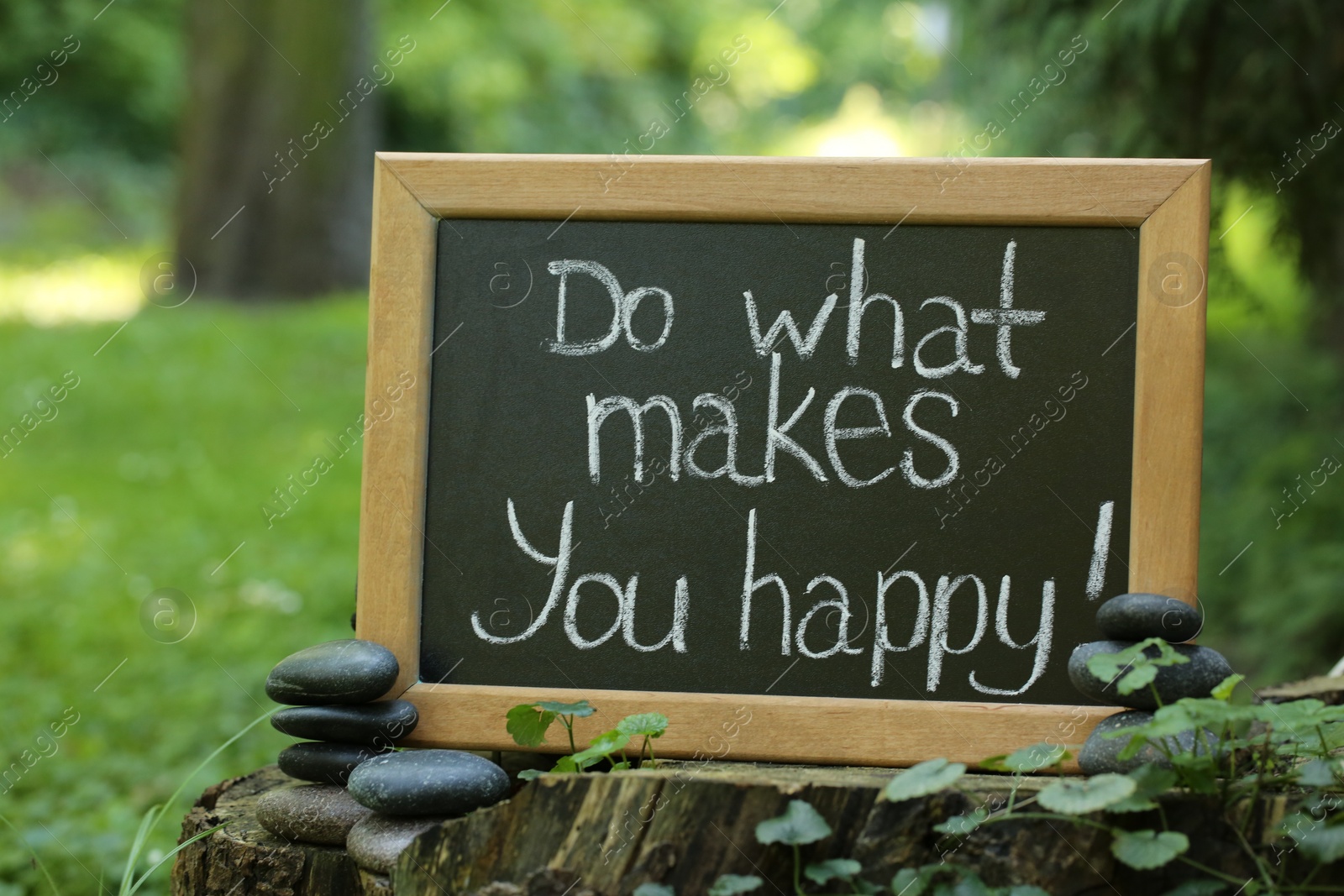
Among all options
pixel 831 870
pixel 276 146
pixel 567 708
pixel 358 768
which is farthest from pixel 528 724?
pixel 276 146

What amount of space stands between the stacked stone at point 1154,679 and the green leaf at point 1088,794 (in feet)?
0.85

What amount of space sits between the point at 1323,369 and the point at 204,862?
3.45 m

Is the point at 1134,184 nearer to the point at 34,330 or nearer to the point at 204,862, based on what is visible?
the point at 204,862

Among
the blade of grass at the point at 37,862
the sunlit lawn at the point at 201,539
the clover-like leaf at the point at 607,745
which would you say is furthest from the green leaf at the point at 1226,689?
the sunlit lawn at the point at 201,539

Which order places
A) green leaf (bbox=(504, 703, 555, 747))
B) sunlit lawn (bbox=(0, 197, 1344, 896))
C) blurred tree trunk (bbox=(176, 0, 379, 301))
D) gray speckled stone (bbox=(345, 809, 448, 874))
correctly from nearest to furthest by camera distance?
gray speckled stone (bbox=(345, 809, 448, 874)) < green leaf (bbox=(504, 703, 555, 747)) < sunlit lawn (bbox=(0, 197, 1344, 896)) < blurred tree trunk (bbox=(176, 0, 379, 301))

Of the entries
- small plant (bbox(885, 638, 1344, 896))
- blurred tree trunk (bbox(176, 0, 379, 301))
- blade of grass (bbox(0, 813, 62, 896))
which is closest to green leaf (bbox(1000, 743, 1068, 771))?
small plant (bbox(885, 638, 1344, 896))

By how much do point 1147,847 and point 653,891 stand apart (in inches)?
18.8

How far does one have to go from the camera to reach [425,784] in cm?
133

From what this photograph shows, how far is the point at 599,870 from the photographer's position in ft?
3.81

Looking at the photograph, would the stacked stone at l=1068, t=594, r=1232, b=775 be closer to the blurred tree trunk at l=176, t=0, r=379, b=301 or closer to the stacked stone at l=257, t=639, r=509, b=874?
the stacked stone at l=257, t=639, r=509, b=874

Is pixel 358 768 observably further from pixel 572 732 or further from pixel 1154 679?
pixel 1154 679

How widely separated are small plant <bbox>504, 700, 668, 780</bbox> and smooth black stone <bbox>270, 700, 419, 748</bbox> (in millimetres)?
145

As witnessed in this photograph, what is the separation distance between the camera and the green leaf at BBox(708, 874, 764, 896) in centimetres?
109

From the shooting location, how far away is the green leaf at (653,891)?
112cm
